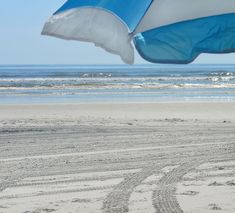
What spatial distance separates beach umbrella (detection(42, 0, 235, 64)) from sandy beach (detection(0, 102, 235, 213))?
12.5 feet

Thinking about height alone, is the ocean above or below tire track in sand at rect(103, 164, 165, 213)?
below

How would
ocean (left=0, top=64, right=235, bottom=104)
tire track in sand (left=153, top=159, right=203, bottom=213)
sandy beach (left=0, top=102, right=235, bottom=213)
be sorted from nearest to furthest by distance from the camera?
tire track in sand (left=153, top=159, right=203, bottom=213) → sandy beach (left=0, top=102, right=235, bottom=213) → ocean (left=0, top=64, right=235, bottom=104)

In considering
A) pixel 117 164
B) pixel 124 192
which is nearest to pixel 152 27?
pixel 124 192

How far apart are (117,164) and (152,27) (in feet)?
24.4

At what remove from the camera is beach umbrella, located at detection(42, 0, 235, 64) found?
4.06 metres

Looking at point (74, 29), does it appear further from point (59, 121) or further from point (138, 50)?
point (59, 121)

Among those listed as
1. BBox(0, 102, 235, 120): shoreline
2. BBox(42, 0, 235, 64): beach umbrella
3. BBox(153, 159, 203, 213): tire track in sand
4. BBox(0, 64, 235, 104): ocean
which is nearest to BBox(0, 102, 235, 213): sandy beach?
BBox(153, 159, 203, 213): tire track in sand

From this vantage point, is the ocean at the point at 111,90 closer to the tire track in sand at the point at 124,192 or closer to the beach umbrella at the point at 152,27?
the tire track in sand at the point at 124,192

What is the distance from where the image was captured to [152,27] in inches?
164

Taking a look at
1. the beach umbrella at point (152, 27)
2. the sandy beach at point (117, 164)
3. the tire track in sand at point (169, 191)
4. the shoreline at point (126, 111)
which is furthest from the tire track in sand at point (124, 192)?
the shoreline at point (126, 111)

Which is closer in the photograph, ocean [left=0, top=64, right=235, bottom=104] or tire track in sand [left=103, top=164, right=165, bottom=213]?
tire track in sand [left=103, top=164, right=165, bottom=213]

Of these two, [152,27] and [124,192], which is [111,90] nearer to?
[124,192]

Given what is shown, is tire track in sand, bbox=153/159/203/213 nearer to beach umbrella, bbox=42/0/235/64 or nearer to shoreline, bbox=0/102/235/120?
beach umbrella, bbox=42/0/235/64

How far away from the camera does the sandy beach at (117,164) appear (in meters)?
8.23
